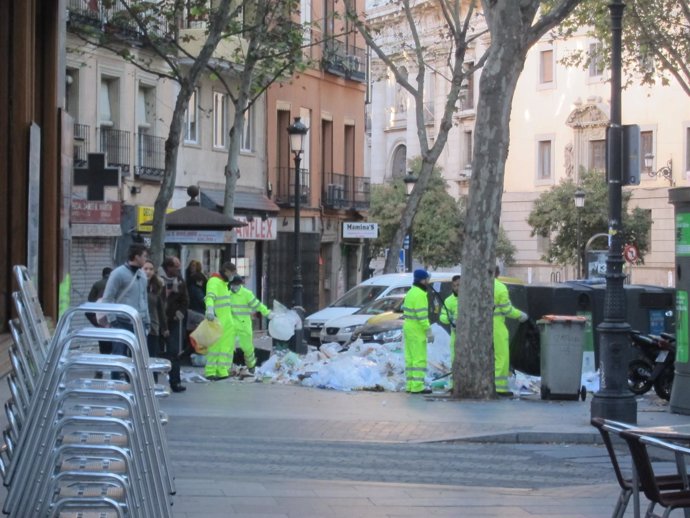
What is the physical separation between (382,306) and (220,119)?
46.9 feet

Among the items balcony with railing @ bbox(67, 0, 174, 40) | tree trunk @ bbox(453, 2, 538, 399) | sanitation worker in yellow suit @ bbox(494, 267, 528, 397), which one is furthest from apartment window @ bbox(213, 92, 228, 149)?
tree trunk @ bbox(453, 2, 538, 399)

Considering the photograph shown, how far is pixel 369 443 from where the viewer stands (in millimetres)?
14039

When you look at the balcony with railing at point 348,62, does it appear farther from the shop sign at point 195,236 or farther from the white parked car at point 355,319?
the shop sign at point 195,236

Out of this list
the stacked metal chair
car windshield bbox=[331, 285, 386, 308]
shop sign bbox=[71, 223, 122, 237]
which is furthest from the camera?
car windshield bbox=[331, 285, 386, 308]

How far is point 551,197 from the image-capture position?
5919cm

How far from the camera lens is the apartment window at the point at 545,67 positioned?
2467 inches

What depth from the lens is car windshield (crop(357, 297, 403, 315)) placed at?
26.9m

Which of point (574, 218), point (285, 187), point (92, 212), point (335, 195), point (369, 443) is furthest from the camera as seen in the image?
point (574, 218)

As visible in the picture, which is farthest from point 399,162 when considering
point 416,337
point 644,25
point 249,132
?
point 416,337

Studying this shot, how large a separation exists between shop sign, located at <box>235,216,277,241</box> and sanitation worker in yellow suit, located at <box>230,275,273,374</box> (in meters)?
17.3

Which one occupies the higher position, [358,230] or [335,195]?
[335,195]

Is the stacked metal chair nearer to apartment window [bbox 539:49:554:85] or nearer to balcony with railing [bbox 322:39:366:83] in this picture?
balcony with railing [bbox 322:39:366:83]

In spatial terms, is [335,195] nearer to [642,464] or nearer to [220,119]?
[220,119]

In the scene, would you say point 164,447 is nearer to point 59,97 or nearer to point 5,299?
point 5,299
